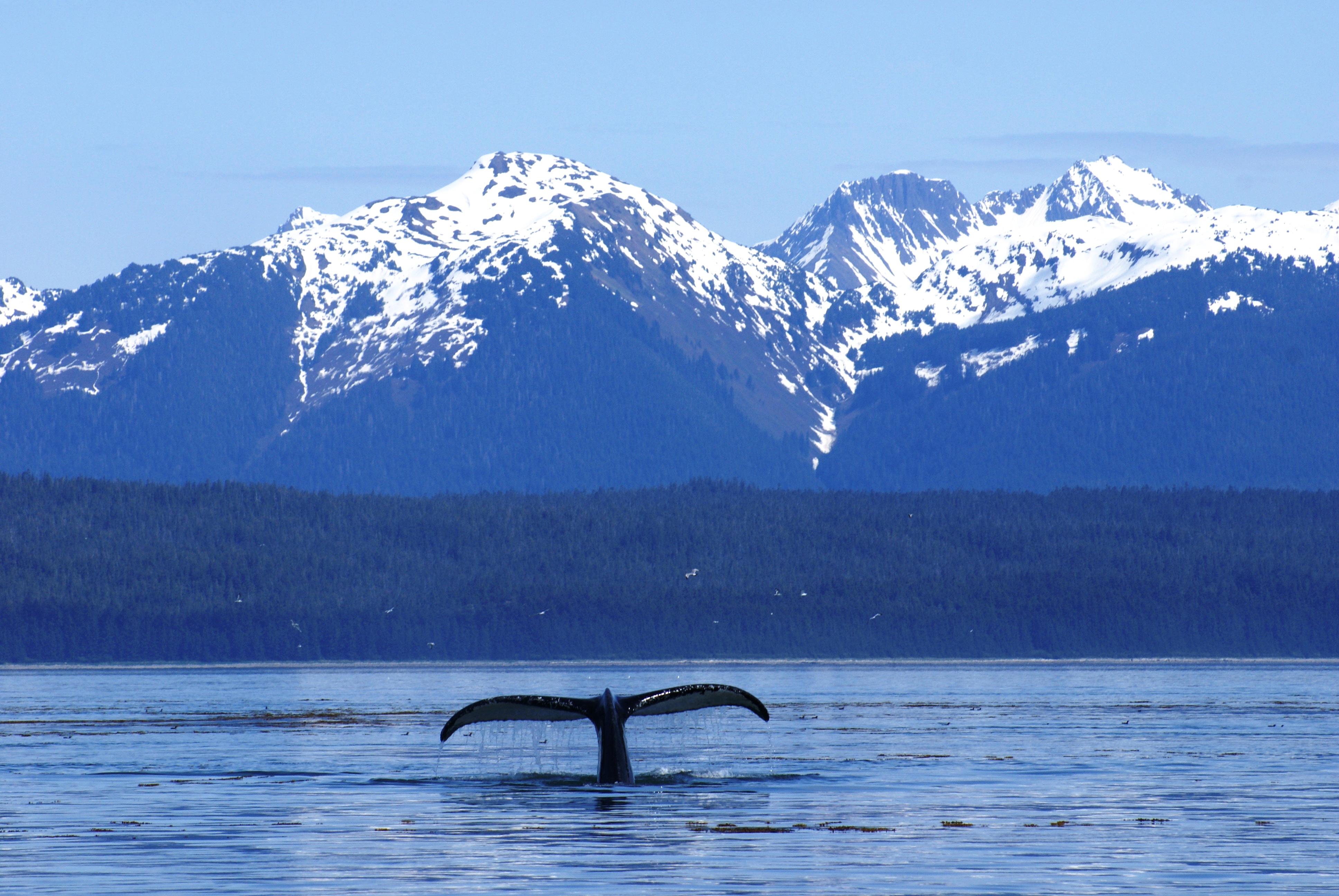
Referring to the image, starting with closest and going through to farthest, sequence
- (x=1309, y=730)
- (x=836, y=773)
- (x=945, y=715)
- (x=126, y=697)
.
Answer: (x=836, y=773), (x=1309, y=730), (x=945, y=715), (x=126, y=697)

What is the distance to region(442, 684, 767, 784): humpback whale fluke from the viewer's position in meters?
46.4

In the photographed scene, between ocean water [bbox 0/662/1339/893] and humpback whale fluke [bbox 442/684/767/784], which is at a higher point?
humpback whale fluke [bbox 442/684/767/784]

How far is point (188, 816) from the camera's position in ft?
164

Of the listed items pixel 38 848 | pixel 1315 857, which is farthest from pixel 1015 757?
pixel 38 848

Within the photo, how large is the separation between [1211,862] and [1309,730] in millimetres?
52139

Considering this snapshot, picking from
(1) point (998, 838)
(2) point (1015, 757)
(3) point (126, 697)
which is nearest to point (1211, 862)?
(1) point (998, 838)

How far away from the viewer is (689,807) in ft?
169

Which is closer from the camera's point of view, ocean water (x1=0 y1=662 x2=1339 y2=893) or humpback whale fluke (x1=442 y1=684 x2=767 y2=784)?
ocean water (x1=0 y1=662 x2=1339 y2=893)

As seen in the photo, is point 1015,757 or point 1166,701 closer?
point 1015,757

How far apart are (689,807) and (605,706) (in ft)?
10.7

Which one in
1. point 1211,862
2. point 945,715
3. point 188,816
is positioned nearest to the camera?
point 1211,862

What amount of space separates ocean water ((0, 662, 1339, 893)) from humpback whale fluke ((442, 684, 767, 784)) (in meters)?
2.36

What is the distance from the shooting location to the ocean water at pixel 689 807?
37812mm

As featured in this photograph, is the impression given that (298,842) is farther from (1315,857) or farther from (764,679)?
(764,679)
